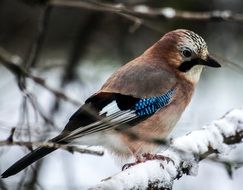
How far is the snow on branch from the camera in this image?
379 centimetres

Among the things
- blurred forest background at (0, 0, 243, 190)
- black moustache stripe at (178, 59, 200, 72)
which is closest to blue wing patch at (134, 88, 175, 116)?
blurred forest background at (0, 0, 243, 190)

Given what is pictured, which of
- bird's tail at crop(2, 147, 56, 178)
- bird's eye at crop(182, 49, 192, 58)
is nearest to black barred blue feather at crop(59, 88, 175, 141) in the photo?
bird's tail at crop(2, 147, 56, 178)

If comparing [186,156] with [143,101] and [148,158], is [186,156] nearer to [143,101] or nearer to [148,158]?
[148,158]

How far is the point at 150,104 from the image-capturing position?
16.3 ft

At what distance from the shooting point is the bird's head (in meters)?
5.22

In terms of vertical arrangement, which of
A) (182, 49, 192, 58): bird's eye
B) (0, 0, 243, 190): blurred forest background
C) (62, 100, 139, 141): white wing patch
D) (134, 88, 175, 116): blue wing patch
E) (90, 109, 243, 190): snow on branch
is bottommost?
(90, 109, 243, 190): snow on branch

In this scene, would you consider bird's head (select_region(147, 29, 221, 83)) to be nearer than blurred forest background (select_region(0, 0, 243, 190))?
Yes

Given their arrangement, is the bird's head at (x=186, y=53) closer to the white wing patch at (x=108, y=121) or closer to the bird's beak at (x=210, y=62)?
the bird's beak at (x=210, y=62)

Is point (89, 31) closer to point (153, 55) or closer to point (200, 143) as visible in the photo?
point (153, 55)

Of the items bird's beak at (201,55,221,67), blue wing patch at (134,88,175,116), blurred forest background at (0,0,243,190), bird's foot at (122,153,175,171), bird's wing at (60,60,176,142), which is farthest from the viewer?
blurred forest background at (0,0,243,190)

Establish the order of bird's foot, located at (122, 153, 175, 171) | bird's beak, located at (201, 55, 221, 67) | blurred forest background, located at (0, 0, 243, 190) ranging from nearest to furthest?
bird's foot, located at (122, 153, 175, 171), bird's beak, located at (201, 55, 221, 67), blurred forest background, located at (0, 0, 243, 190)

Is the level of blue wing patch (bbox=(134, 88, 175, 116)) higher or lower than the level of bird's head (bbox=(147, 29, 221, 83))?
lower

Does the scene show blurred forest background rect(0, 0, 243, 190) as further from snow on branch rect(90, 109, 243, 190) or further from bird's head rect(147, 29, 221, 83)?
snow on branch rect(90, 109, 243, 190)

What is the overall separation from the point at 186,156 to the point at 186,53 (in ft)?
4.12
